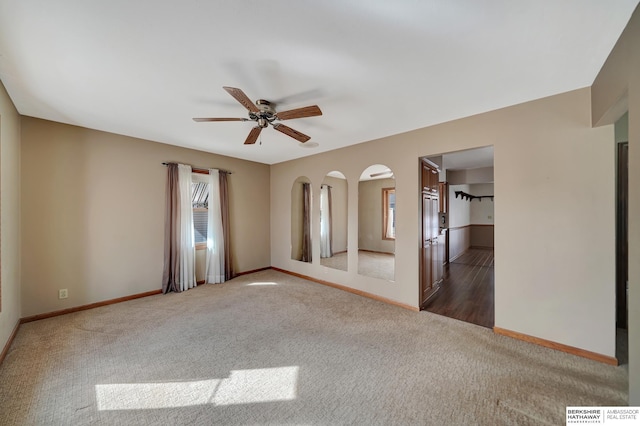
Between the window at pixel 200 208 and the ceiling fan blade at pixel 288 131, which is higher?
the ceiling fan blade at pixel 288 131

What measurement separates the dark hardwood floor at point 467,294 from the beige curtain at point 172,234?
4.07 meters

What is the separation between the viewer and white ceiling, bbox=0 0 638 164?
1.38 meters

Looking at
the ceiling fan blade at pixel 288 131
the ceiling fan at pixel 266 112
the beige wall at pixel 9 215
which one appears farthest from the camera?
the ceiling fan blade at pixel 288 131

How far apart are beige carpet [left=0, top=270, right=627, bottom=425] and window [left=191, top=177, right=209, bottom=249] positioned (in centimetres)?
168

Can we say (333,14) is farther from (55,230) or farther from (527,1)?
(55,230)

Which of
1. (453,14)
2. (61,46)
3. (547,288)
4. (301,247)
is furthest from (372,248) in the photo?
(61,46)

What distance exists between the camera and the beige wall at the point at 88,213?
299cm

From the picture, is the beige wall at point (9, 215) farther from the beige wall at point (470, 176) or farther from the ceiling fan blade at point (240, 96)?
the beige wall at point (470, 176)

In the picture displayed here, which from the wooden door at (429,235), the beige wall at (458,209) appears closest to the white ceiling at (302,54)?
the wooden door at (429,235)

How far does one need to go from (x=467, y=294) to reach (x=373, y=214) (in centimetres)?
219

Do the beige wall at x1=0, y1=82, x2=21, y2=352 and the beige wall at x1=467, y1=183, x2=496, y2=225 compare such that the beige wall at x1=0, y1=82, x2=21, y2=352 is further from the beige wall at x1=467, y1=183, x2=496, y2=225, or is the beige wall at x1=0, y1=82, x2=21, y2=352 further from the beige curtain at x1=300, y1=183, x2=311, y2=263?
the beige wall at x1=467, y1=183, x2=496, y2=225

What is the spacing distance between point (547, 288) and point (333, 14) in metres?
3.07

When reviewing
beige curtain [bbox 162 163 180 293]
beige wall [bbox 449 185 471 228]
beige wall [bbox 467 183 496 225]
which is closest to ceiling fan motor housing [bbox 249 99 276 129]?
beige curtain [bbox 162 163 180 293]

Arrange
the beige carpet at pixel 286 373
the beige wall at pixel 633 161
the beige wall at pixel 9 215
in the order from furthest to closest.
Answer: the beige wall at pixel 9 215 → the beige carpet at pixel 286 373 → the beige wall at pixel 633 161
